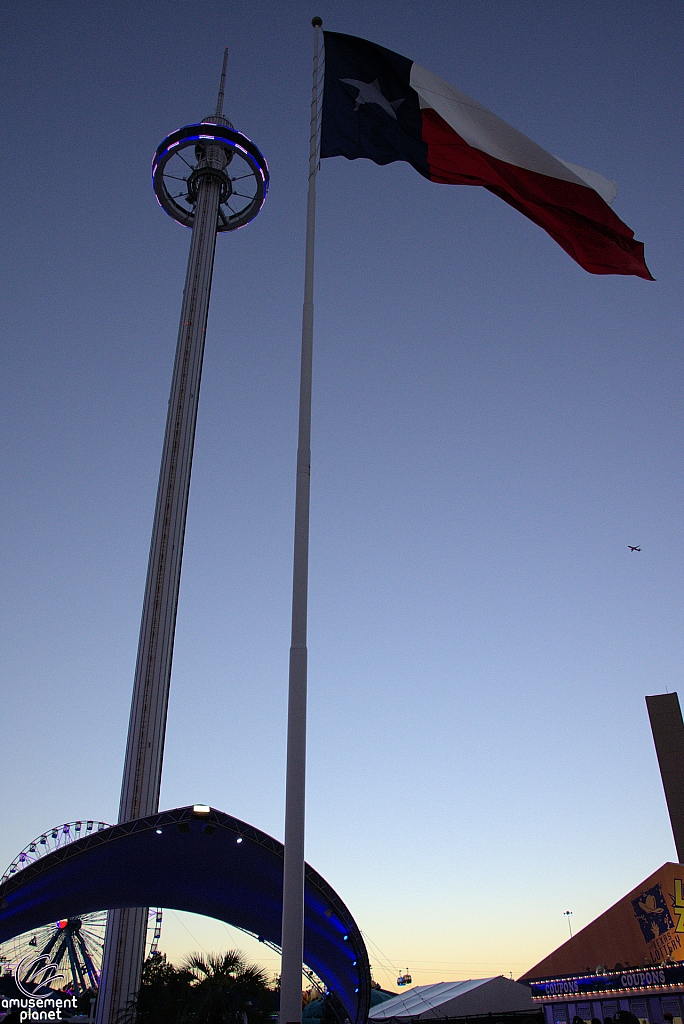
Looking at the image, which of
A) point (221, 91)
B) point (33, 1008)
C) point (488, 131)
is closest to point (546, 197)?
point (488, 131)

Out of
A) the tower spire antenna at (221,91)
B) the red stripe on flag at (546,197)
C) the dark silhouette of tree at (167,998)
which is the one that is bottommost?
the dark silhouette of tree at (167,998)

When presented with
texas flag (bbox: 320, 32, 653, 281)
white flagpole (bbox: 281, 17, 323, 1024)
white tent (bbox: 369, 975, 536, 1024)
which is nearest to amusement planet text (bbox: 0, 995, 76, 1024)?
white tent (bbox: 369, 975, 536, 1024)

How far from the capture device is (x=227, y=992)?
19094 mm

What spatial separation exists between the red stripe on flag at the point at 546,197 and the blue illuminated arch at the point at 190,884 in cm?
1740

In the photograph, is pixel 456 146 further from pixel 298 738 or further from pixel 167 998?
pixel 167 998

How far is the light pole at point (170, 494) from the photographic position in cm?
3497

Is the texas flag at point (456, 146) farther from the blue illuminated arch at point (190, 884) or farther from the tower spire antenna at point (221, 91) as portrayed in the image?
the tower spire antenna at point (221, 91)

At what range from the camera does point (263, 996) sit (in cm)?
1988

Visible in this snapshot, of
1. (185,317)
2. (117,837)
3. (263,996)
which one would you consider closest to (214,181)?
(185,317)

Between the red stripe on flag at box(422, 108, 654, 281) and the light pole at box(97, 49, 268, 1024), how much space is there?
24375 mm

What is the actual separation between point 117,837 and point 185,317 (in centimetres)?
3648

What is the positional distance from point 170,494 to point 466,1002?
103 feet

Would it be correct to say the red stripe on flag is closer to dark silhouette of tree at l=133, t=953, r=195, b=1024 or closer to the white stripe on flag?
the white stripe on flag

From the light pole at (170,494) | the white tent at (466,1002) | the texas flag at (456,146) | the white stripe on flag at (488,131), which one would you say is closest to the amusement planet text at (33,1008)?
the light pole at (170,494)
